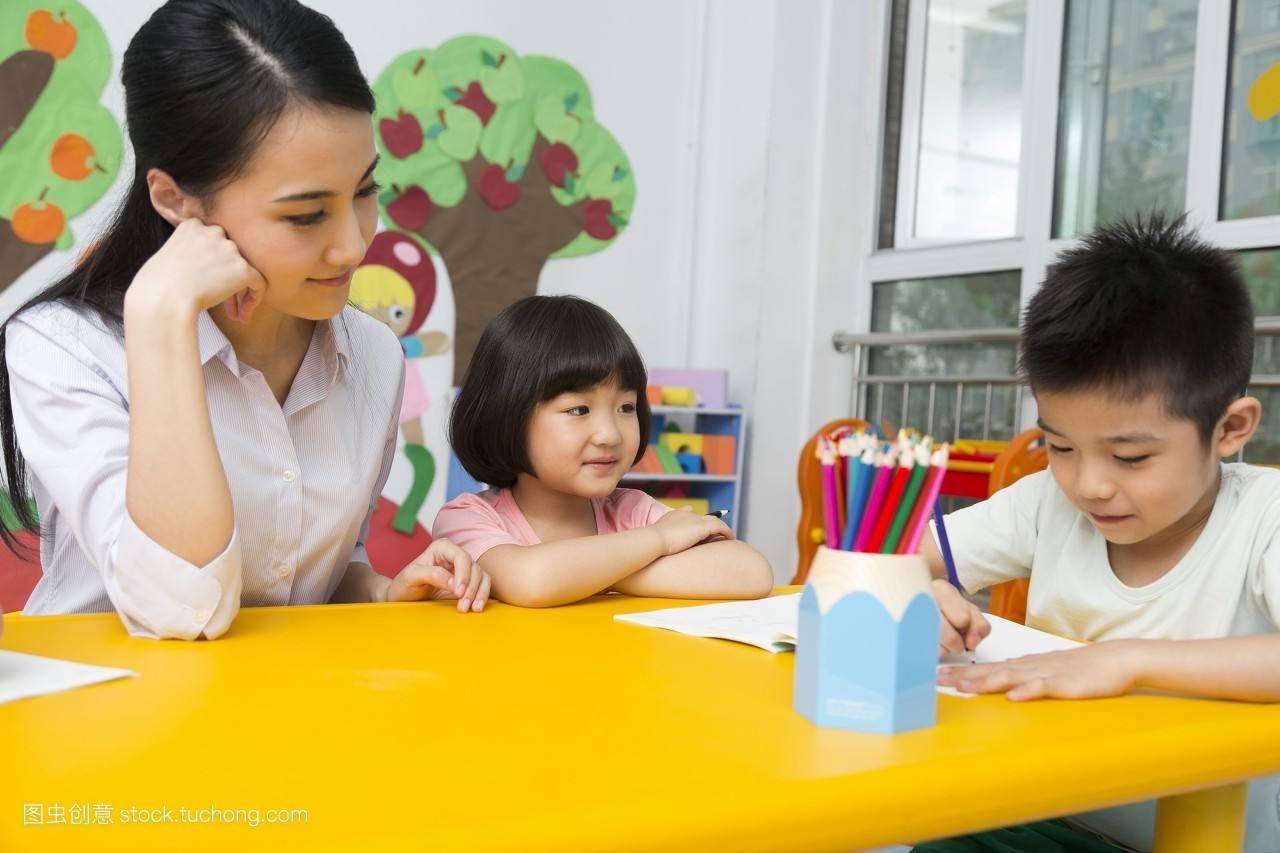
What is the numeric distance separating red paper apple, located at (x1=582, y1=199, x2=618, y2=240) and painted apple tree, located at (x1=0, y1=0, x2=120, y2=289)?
142 cm

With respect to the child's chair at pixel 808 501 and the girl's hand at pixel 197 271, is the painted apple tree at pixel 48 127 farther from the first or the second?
A: the girl's hand at pixel 197 271

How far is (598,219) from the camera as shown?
3699mm

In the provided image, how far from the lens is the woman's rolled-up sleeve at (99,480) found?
2.65 feet

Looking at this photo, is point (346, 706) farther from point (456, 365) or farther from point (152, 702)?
point (456, 365)

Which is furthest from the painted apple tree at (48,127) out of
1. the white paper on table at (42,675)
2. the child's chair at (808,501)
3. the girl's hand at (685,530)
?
the white paper on table at (42,675)

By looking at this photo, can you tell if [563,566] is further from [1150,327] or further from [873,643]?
[1150,327]

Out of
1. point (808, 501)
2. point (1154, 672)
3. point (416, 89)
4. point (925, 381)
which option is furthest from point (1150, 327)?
point (416, 89)

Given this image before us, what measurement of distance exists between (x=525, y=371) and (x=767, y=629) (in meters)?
0.52

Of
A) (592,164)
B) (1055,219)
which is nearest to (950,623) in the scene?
(1055,219)

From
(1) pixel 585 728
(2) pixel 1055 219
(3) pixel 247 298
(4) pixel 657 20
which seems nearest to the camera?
(1) pixel 585 728

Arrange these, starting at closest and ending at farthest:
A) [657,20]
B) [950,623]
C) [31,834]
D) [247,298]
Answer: [31,834], [950,623], [247,298], [657,20]

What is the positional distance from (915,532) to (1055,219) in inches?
104

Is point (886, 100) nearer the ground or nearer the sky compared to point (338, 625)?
nearer the sky

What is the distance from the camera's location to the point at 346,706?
0.64 meters
